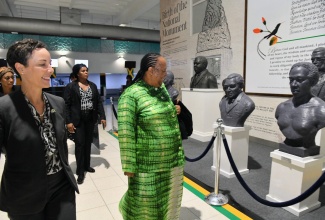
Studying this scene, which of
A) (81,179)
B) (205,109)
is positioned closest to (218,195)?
(81,179)

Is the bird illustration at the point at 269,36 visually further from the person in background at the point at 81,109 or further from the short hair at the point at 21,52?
the short hair at the point at 21,52

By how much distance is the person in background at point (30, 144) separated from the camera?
1.21 meters

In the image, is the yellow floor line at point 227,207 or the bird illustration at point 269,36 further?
the bird illustration at point 269,36

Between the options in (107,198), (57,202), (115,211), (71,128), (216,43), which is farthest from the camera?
(216,43)

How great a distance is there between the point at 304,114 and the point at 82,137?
2924 millimetres

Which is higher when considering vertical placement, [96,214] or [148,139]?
[148,139]

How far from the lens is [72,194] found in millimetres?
1473

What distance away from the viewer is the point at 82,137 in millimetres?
3590

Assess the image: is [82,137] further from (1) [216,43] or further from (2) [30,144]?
(1) [216,43]

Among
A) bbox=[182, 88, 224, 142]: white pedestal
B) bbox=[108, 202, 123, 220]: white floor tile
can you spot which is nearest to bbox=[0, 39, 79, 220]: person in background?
bbox=[108, 202, 123, 220]: white floor tile

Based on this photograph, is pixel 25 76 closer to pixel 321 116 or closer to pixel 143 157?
pixel 143 157

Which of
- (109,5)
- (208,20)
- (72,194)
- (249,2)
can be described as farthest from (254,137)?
(109,5)

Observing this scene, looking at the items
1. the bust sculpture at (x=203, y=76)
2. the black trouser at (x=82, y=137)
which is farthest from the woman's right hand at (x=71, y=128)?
the bust sculpture at (x=203, y=76)

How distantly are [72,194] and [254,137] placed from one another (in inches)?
201
